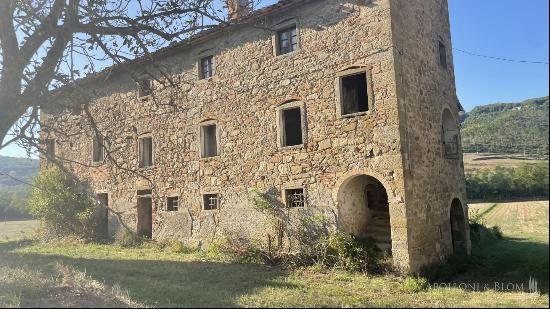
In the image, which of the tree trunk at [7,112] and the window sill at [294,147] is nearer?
the tree trunk at [7,112]

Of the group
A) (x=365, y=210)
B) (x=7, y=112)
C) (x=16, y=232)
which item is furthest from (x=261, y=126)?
(x=16, y=232)

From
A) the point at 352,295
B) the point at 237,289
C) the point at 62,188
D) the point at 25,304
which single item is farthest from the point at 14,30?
the point at 62,188

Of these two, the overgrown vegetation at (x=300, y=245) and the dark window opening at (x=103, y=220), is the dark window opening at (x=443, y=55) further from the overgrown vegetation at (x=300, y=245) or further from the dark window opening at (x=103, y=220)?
the dark window opening at (x=103, y=220)

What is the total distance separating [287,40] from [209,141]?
456 cm

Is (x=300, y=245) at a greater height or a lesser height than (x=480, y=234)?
greater

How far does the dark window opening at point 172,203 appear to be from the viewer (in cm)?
1486

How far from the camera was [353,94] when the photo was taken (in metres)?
11.7

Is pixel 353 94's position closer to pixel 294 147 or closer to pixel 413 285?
pixel 294 147

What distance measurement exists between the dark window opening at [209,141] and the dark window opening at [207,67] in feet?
6.16

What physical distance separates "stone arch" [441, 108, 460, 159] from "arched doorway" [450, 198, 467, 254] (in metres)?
1.69

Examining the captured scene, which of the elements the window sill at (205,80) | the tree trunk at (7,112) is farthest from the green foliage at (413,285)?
the window sill at (205,80)

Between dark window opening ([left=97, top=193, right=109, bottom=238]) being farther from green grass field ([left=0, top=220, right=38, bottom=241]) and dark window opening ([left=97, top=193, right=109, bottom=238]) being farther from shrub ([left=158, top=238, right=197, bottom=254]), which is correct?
green grass field ([left=0, top=220, right=38, bottom=241])

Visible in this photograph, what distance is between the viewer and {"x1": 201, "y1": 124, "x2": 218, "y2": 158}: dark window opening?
46.4ft

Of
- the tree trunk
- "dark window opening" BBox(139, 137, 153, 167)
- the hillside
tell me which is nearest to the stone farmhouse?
"dark window opening" BBox(139, 137, 153, 167)
